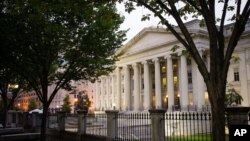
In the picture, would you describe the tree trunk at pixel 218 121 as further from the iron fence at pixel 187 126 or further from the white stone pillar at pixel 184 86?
the white stone pillar at pixel 184 86

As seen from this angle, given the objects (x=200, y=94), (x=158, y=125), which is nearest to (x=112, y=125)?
(x=158, y=125)

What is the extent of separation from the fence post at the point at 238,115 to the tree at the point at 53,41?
8.06 meters

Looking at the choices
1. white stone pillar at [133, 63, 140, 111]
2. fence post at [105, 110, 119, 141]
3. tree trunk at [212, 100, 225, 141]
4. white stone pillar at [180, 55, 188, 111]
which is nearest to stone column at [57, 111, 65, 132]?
fence post at [105, 110, 119, 141]

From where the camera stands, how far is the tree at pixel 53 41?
622 inches

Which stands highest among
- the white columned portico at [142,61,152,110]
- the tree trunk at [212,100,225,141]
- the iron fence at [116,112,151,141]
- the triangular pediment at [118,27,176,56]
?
the triangular pediment at [118,27,176,56]

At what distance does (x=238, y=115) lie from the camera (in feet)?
30.9

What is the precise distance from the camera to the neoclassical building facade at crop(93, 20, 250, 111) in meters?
48.3

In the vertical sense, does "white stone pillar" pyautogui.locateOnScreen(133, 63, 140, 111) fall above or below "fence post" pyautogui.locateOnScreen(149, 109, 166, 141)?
above

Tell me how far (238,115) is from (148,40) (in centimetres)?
5106

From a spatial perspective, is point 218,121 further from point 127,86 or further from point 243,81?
point 127,86

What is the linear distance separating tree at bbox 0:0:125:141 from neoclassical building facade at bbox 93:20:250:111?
25308 millimetres

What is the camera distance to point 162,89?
61.9 meters

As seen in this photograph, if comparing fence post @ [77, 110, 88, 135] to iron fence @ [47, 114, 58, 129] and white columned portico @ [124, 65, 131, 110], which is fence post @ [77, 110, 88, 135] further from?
white columned portico @ [124, 65, 131, 110]

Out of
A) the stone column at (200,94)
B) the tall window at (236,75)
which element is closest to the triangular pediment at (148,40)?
the stone column at (200,94)
